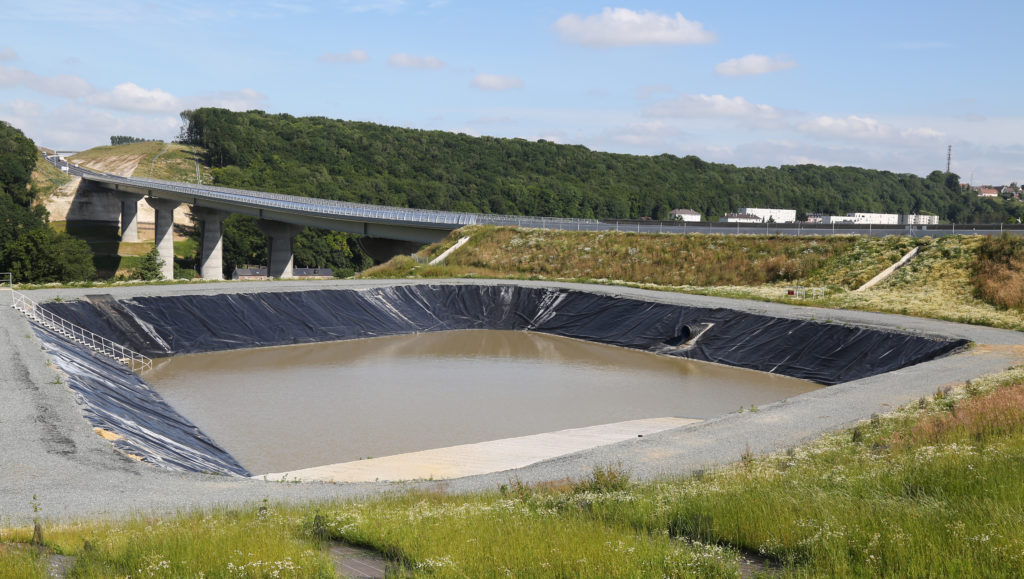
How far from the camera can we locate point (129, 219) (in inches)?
4360

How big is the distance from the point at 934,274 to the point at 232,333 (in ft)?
136

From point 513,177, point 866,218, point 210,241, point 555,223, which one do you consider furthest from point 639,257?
point 513,177

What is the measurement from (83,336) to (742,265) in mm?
42913

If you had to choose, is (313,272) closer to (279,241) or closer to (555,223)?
(279,241)

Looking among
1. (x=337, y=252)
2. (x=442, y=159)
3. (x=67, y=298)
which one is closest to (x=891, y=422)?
(x=67, y=298)

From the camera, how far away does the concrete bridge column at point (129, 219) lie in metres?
111

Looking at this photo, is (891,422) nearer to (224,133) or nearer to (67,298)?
(67,298)

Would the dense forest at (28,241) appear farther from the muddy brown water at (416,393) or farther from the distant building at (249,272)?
the muddy brown water at (416,393)

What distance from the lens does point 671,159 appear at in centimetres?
18162

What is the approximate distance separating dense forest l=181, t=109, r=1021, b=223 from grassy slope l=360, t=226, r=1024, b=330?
72.8 metres

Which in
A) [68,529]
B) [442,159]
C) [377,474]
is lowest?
[377,474]

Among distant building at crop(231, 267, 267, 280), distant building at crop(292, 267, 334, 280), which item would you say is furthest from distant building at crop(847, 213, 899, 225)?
distant building at crop(231, 267, 267, 280)

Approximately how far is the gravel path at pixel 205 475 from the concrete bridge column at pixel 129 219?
87.7 meters

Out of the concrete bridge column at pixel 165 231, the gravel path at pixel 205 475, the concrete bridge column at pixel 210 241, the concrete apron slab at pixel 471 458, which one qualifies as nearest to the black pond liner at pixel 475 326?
the gravel path at pixel 205 475
